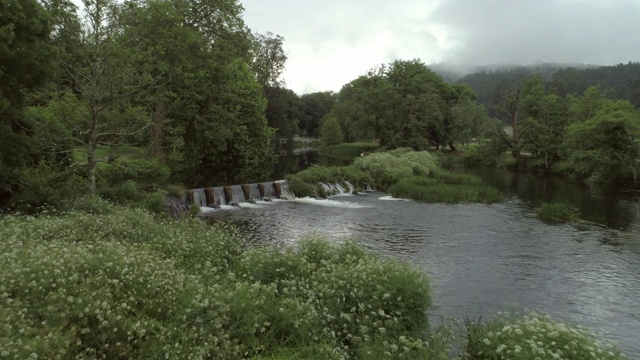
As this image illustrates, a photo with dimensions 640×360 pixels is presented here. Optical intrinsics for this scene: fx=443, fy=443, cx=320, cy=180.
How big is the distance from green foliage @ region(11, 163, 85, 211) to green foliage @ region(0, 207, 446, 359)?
18.0 ft

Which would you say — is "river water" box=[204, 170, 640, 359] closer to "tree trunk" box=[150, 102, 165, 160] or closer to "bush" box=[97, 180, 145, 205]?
"bush" box=[97, 180, 145, 205]

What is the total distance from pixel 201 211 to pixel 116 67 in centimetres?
1066

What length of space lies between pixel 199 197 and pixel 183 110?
8947 millimetres

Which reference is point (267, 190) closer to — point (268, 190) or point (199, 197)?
point (268, 190)

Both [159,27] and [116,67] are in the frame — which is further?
[159,27]

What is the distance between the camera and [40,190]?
17906mm

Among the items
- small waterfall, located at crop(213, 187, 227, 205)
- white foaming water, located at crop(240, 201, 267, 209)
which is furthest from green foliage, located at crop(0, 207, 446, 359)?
white foaming water, located at crop(240, 201, 267, 209)

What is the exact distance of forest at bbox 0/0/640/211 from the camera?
58.9 ft

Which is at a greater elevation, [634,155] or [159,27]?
[159,27]

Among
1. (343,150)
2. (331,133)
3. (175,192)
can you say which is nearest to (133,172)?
(175,192)

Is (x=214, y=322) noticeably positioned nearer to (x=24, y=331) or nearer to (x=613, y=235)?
(x=24, y=331)

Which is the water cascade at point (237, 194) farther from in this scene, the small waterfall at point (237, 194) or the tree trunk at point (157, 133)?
the tree trunk at point (157, 133)

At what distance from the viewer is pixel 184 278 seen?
388 inches

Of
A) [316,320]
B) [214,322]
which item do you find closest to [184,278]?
[214,322]
